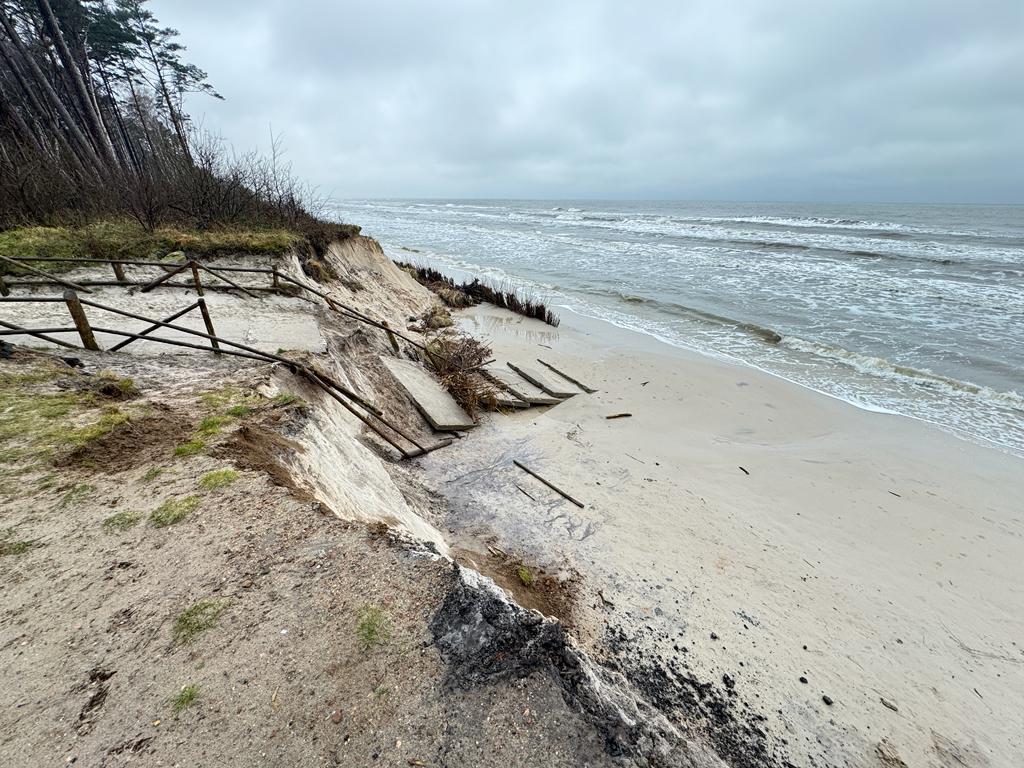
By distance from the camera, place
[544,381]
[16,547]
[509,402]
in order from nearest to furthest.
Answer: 1. [16,547]
2. [509,402]
3. [544,381]

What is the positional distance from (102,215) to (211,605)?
47.7 ft

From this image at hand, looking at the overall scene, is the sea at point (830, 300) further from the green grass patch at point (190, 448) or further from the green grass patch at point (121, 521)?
the green grass patch at point (121, 521)

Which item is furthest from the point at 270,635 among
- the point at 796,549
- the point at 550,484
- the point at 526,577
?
the point at 796,549

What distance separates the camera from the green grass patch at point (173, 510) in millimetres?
2877

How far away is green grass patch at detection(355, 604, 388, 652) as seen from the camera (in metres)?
2.22

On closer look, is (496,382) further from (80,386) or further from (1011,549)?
(1011,549)

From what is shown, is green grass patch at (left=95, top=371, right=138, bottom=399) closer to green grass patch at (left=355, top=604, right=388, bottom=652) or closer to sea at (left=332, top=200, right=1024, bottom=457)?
green grass patch at (left=355, top=604, right=388, bottom=652)

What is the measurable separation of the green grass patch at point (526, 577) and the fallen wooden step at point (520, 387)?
457 centimetres

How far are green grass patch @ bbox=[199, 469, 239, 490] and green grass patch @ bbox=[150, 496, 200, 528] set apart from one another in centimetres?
14

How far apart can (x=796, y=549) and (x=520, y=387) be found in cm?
549

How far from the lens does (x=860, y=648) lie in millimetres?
3701

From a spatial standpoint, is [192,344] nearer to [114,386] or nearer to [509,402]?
[114,386]

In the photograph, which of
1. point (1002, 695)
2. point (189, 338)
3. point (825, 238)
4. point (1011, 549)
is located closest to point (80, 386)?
point (189, 338)

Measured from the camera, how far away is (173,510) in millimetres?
2957
